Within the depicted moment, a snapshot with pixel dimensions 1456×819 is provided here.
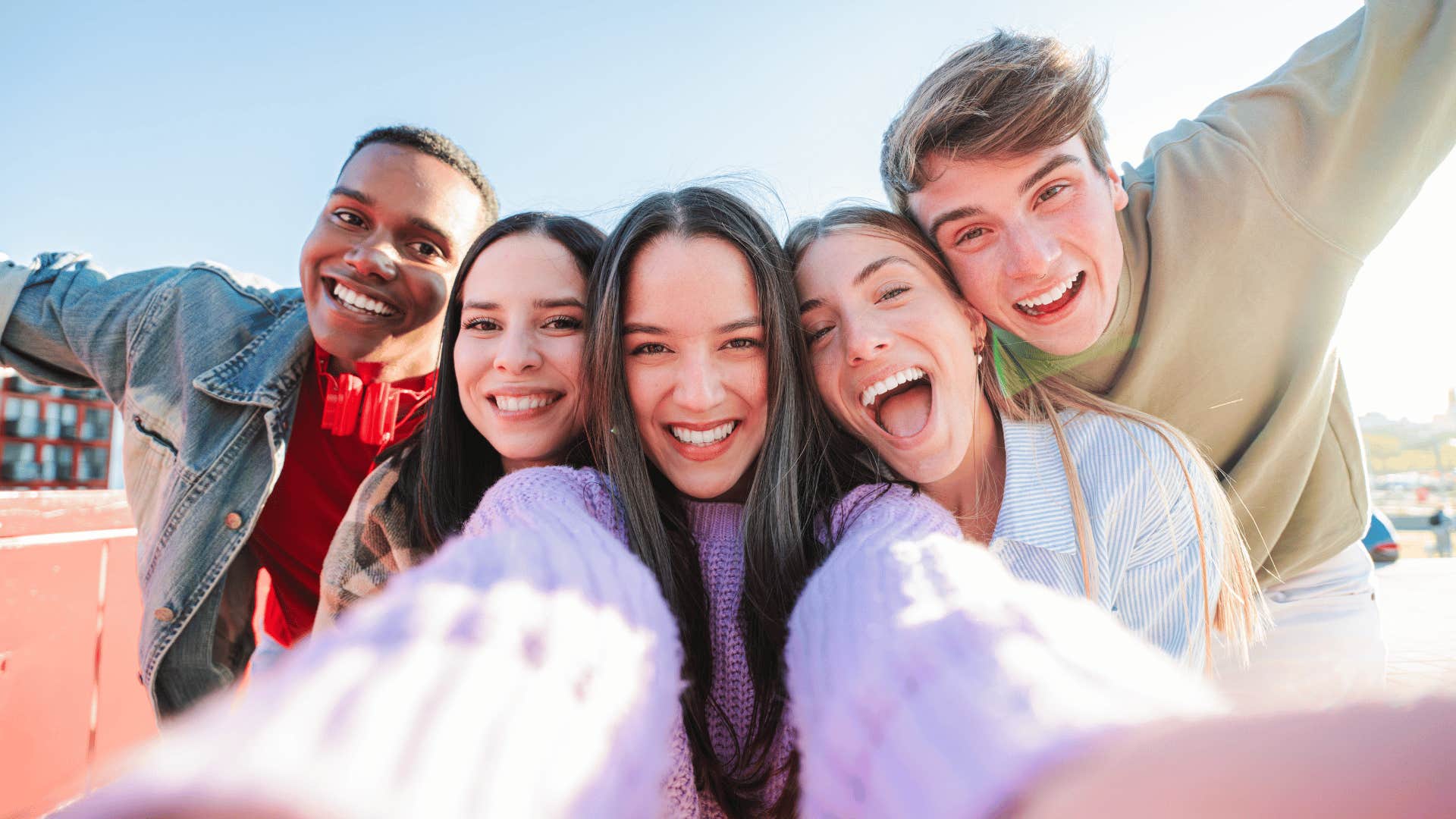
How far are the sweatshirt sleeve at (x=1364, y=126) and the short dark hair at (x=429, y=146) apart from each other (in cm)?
279

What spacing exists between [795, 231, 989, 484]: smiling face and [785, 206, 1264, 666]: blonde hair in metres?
0.08

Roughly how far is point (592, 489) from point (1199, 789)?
4.19 ft

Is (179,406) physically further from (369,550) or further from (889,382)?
(889,382)

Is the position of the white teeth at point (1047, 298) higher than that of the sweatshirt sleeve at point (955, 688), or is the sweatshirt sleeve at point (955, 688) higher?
the white teeth at point (1047, 298)

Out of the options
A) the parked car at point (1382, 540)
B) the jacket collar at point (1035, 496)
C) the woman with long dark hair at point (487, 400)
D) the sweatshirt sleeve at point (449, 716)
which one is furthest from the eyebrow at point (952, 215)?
the parked car at point (1382, 540)

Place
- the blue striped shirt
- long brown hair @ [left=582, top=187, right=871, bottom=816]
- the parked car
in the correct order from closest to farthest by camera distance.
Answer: long brown hair @ [left=582, top=187, right=871, bottom=816] < the blue striped shirt < the parked car

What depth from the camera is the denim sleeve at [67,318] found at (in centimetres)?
265

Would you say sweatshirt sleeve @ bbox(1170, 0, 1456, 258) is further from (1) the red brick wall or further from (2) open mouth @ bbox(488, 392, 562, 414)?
(1) the red brick wall

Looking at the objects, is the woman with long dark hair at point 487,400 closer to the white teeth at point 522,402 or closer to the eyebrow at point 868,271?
the white teeth at point 522,402

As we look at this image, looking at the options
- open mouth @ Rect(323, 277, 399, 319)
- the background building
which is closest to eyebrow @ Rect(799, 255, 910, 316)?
open mouth @ Rect(323, 277, 399, 319)

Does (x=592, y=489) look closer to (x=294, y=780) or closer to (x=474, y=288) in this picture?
(x=474, y=288)

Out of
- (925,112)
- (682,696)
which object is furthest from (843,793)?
(925,112)

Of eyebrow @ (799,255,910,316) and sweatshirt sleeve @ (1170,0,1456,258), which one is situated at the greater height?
sweatshirt sleeve @ (1170,0,1456,258)

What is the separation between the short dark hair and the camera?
2861 mm
